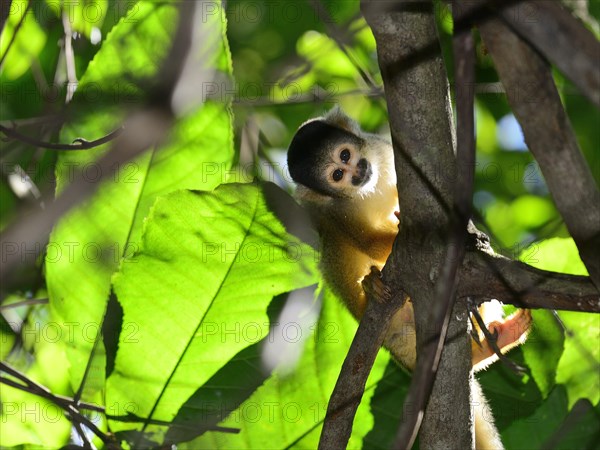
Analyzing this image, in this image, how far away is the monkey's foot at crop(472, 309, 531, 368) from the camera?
3.15 metres

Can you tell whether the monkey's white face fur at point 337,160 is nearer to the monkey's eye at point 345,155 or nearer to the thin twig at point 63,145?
the monkey's eye at point 345,155

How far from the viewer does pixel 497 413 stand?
2.69m

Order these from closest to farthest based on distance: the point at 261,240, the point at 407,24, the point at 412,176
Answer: the point at 407,24
the point at 412,176
the point at 261,240

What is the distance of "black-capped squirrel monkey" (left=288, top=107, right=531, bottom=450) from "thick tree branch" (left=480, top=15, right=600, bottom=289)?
5.84 ft

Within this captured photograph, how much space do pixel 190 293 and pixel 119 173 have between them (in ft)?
1.38

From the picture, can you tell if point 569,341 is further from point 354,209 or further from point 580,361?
point 354,209

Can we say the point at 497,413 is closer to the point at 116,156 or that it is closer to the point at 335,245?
the point at 335,245

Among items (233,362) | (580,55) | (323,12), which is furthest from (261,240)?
(580,55)

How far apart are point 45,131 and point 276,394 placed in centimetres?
141

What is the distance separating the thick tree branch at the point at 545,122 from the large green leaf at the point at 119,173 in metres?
1.02

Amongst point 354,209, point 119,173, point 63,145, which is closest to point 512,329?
point 354,209

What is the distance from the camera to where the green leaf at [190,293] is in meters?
2.31

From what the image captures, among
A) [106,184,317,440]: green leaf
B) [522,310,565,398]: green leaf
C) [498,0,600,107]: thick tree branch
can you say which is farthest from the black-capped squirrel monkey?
[498,0,600,107]: thick tree branch

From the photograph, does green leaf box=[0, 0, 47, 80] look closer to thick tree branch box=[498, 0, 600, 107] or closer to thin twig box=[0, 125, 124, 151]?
thin twig box=[0, 125, 124, 151]
